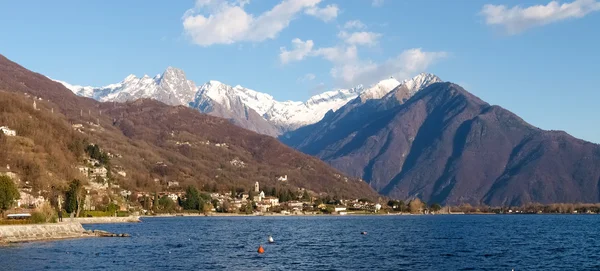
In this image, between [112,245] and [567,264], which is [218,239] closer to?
[112,245]

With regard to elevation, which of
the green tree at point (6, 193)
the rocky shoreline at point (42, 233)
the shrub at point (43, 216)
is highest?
the green tree at point (6, 193)

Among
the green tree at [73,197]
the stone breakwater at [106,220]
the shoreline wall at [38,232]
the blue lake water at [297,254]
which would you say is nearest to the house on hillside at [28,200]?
the green tree at [73,197]

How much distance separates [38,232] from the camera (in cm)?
11225

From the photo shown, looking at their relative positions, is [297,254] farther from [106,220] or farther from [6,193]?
[106,220]

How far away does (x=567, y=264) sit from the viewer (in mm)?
86875

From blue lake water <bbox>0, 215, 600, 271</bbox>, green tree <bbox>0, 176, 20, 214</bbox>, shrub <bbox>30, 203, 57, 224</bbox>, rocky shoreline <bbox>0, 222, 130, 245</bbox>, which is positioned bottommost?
blue lake water <bbox>0, 215, 600, 271</bbox>

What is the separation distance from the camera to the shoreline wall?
104m

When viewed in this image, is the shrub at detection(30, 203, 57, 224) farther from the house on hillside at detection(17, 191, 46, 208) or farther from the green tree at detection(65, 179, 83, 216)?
the green tree at detection(65, 179, 83, 216)

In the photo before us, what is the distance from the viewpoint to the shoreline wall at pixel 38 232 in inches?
4102

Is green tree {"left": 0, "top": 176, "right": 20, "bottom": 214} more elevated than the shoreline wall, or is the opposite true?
green tree {"left": 0, "top": 176, "right": 20, "bottom": 214}

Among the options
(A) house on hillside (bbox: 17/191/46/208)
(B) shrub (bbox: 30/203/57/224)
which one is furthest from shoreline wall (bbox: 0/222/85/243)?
(A) house on hillside (bbox: 17/191/46/208)

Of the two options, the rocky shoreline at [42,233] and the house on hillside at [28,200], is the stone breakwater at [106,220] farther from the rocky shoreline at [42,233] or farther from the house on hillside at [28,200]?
the rocky shoreline at [42,233]

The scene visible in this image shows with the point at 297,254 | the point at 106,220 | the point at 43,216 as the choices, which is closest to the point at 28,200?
the point at 106,220

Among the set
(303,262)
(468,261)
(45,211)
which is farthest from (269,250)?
(45,211)
